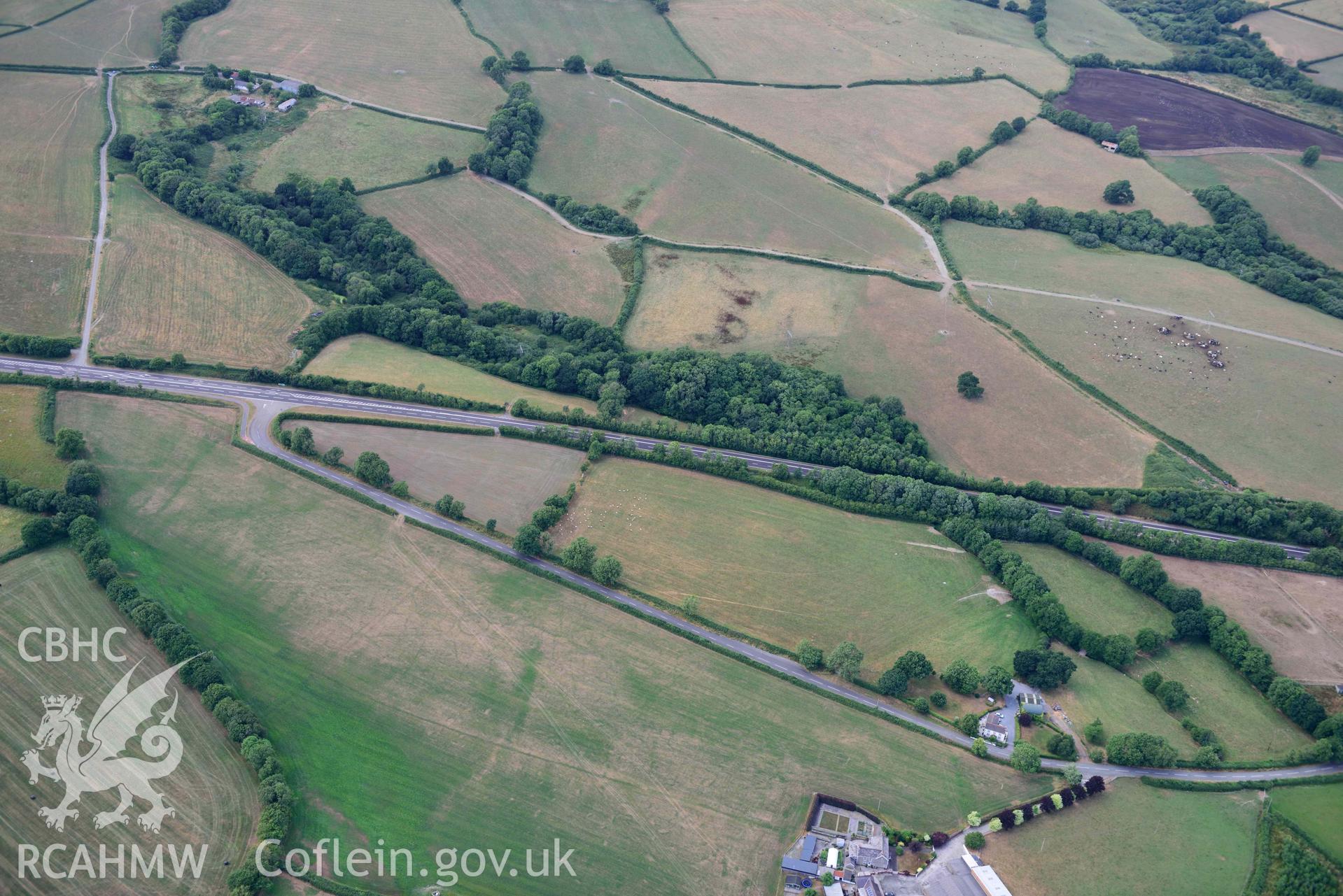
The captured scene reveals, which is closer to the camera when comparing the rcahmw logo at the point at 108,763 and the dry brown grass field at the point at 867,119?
the rcahmw logo at the point at 108,763

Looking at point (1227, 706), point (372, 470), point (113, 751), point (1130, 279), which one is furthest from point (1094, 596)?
point (113, 751)

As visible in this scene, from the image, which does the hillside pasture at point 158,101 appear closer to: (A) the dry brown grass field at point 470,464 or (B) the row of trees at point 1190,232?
(A) the dry brown grass field at point 470,464

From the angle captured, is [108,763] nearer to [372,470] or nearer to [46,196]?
[372,470]

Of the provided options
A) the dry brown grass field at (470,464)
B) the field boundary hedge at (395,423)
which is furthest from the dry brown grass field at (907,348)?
the field boundary hedge at (395,423)

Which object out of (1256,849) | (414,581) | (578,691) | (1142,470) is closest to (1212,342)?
(1142,470)

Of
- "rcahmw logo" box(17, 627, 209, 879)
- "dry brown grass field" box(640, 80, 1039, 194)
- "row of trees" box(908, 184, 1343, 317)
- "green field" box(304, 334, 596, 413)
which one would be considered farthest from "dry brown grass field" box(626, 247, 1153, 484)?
"rcahmw logo" box(17, 627, 209, 879)
